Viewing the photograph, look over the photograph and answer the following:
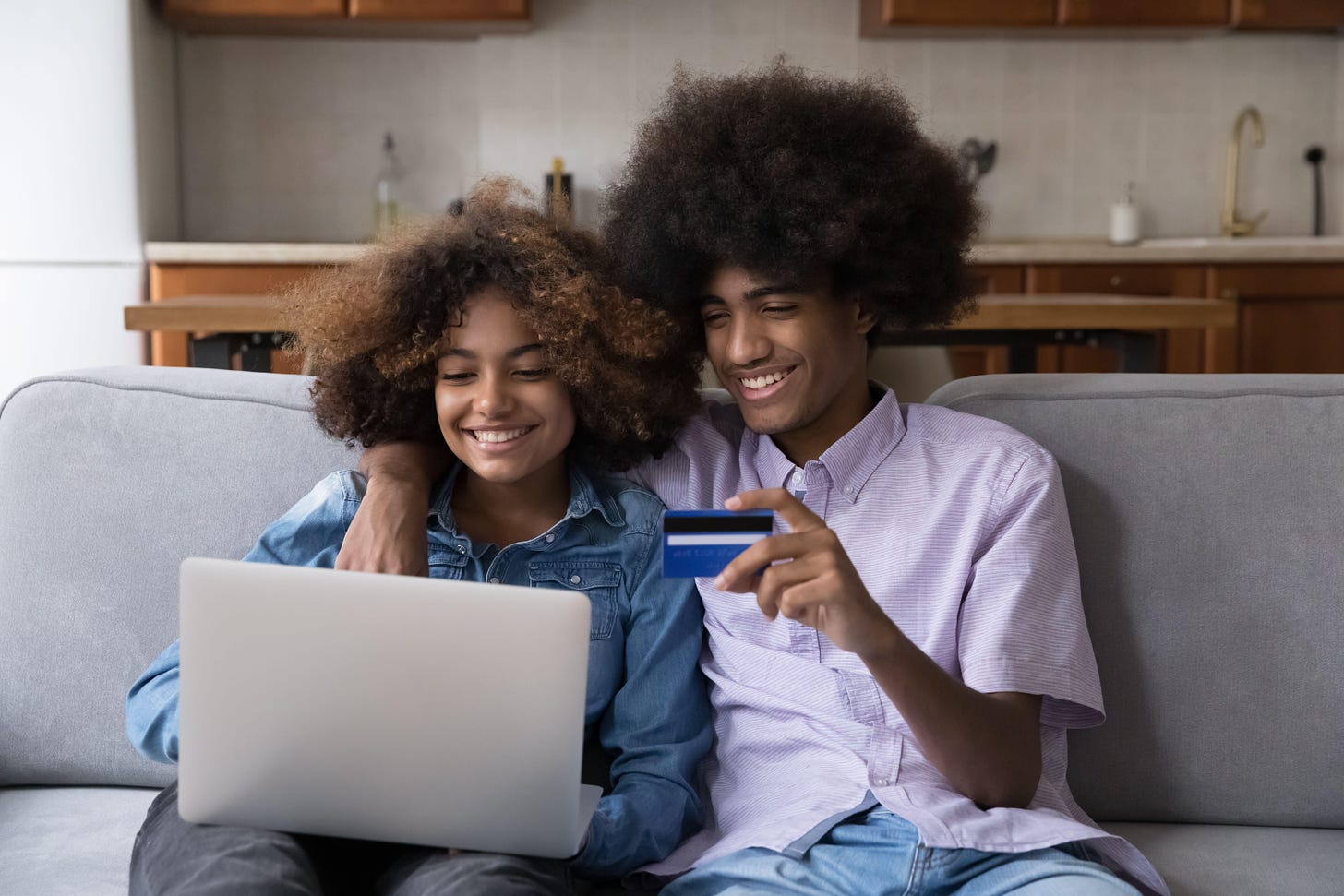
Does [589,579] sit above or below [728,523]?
below

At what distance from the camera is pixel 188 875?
3.34ft

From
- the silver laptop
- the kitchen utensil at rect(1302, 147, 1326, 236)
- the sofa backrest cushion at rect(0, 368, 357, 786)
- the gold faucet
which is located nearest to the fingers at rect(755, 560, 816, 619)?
the silver laptop

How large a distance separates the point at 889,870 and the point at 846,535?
0.33m

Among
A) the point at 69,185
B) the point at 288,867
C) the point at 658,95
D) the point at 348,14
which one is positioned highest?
the point at 348,14

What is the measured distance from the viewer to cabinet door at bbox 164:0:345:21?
3.83m

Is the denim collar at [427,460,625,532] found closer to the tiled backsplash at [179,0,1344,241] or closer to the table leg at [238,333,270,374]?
the table leg at [238,333,270,374]

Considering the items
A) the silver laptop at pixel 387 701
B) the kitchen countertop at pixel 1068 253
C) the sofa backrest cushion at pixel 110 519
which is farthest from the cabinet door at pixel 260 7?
the silver laptop at pixel 387 701

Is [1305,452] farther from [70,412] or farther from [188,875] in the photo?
[70,412]

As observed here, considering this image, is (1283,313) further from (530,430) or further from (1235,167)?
(530,430)

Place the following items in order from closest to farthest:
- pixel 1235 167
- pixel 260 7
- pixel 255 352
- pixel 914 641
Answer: pixel 914 641, pixel 255 352, pixel 260 7, pixel 1235 167

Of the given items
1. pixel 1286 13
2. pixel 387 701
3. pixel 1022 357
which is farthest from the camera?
pixel 1286 13

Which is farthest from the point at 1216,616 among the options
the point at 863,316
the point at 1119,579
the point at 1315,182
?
the point at 1315,182

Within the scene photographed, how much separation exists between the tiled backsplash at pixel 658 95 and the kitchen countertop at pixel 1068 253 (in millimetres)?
575

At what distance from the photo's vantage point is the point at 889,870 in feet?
3.67
